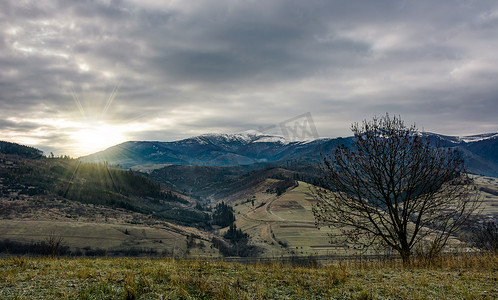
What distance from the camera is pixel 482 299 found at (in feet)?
23.1

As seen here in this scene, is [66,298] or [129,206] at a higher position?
[66,298]

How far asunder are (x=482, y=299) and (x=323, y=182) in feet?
35.4

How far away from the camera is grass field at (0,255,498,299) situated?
25.0 feet

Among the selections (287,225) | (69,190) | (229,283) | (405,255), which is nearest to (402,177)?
(405,255)

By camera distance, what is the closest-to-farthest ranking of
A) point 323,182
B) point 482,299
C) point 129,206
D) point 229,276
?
point 482,299 < point 229,276 < point 323,182 < point 129,206

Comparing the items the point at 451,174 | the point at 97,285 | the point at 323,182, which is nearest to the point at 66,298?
the point at 97,285

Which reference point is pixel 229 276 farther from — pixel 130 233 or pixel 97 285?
pixel 130 233

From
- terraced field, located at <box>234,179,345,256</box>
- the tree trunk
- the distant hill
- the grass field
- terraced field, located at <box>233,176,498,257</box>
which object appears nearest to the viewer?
the grass field

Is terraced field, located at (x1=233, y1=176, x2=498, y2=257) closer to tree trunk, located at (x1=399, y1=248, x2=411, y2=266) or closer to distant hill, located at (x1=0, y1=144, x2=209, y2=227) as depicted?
distant hill, located at (x1=0, y1=144, x2=209, y2=227)

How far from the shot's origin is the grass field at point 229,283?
25.0 feet

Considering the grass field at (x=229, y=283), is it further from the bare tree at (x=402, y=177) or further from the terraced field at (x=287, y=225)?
the terraced field at (x=287, y=225)

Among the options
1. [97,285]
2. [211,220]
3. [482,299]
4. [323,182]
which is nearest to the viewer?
[482,299]

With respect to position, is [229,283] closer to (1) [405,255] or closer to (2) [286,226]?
(1) [405,255]

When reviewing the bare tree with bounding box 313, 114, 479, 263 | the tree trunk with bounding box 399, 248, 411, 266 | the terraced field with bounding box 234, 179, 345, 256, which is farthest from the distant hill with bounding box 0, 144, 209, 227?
the tree trunk with bounding box 399, 248, 411, 266
